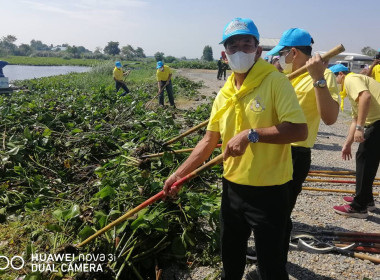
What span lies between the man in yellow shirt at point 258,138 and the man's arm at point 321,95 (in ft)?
1.72

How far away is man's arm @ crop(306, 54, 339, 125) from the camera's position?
2.17 metres

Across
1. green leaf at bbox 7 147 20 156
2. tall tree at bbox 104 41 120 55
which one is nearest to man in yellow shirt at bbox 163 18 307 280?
green leaf at bbox 7 147 20 156

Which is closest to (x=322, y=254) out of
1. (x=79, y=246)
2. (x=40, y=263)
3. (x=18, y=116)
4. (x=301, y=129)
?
A: (x=301, y=129)

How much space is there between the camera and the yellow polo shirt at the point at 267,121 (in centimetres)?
168

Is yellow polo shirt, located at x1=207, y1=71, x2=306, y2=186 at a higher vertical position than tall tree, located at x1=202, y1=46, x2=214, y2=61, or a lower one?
lower

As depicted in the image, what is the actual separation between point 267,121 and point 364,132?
2371 mm

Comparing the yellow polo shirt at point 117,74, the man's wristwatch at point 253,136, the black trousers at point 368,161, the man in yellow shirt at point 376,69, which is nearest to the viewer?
the man's wristwatch at point 253,136

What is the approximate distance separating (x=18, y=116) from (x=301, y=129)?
6423 mm

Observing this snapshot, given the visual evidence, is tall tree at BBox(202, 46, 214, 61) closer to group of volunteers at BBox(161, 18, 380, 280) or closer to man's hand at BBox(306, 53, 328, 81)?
man's hand at BBox(306, 53, 328, 81)

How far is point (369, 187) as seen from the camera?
3607 mm

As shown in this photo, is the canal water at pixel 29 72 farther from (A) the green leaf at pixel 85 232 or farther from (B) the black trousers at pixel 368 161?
(B) the black trousers at pixel 368 161

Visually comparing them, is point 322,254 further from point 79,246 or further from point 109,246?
point 79,246

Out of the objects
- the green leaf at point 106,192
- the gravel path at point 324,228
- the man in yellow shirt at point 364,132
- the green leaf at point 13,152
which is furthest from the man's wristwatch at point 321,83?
the green leaf at point 13,152

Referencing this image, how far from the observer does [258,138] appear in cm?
166
